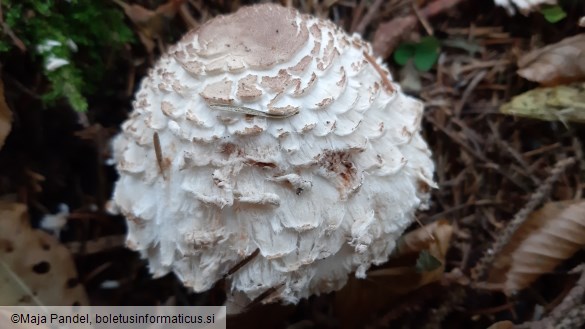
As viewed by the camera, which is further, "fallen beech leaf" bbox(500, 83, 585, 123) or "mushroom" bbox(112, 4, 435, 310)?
"fallen beech leaf" bbox(500, 83, 585, 123)

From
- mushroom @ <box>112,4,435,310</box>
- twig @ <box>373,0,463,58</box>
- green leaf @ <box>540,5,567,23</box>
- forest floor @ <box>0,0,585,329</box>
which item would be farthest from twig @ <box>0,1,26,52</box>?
green leaf @ <box>540,5,567,23</box>

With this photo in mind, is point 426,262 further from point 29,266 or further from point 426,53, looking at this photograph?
point 29,266

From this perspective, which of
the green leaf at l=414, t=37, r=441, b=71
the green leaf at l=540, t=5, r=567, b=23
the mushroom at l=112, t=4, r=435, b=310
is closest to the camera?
the mushroom at l=112, t=4, r=435, b=310

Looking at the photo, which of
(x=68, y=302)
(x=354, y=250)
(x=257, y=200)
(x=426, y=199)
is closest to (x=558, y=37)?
(x=426, y=199)

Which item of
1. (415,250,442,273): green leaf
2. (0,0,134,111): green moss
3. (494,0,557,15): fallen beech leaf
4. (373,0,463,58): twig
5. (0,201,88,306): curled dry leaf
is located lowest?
(0,201,88,306): curled dry leaf

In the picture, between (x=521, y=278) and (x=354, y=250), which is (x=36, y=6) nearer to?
(x=354, y=250)

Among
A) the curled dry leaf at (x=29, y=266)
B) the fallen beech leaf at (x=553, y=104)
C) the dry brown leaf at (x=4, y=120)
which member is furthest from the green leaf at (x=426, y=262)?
the dry brown leaf at (x=4, y=120)

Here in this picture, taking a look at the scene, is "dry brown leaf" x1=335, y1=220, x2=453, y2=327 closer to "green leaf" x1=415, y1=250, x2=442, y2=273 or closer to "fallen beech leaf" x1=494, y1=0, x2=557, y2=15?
"green leaf" x1=415, y1=250, x2=442, y2=273
